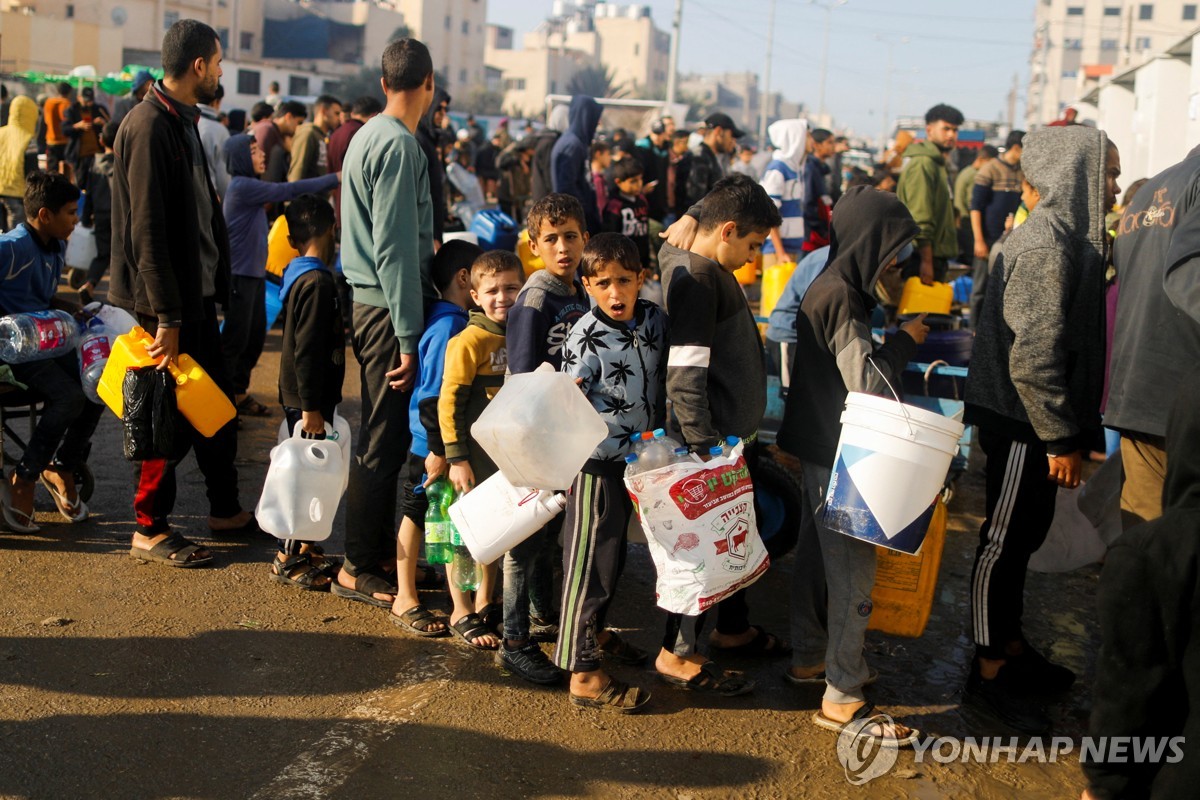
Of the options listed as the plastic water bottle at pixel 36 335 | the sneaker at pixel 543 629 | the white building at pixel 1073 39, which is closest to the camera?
the sneaker at pixel 543 629

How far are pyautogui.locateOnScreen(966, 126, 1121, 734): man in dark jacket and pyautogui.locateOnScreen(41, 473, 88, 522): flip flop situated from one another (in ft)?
14.0

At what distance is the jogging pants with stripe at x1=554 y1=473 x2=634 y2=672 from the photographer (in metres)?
3.96

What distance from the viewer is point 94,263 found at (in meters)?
11.0

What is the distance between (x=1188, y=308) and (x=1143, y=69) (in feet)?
66.4

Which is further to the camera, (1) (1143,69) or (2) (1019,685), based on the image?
(1) (1143,69)

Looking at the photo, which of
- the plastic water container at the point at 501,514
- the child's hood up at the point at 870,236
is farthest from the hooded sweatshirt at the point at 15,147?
the child's hood up at the point at 870,236

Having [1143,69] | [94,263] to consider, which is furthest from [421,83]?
[1143,69]

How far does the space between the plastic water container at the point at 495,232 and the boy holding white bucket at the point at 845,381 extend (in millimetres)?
4317

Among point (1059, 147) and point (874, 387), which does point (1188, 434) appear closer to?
point (874, 387)

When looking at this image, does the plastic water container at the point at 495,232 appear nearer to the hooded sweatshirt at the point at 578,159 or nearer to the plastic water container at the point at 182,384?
the hooded sweatshirt at the point at 578,159

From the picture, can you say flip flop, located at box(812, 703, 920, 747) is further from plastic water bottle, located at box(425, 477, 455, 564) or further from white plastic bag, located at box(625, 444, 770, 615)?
plastic water bottle, located at box(425, 477, 455, 564)

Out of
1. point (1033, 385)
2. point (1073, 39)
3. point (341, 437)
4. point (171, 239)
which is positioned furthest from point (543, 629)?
point (1073, 39)

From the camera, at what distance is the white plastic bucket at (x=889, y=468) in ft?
11.7

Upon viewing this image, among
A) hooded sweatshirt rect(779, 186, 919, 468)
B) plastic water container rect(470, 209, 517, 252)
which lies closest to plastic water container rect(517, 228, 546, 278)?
plastic water container rect(470, 209, 517, 252)
